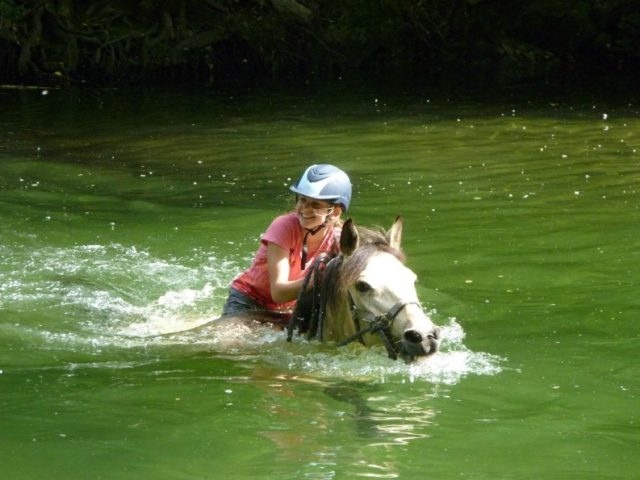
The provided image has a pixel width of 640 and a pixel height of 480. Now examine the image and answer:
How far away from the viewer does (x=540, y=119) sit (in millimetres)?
17734

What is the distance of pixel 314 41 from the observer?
26.7 metres

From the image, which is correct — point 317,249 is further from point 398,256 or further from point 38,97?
point 38,97

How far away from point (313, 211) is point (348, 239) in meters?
0.53

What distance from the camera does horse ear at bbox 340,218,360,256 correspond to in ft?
19.4

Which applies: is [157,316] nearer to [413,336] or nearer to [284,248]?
[284,248]

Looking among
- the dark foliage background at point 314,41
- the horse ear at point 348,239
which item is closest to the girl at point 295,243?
the horse ear at point 348,239

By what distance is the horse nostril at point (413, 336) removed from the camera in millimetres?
5457

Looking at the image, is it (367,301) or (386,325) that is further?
(367,301)

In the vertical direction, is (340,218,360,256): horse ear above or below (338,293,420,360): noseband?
above

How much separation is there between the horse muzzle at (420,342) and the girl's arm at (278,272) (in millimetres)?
1181

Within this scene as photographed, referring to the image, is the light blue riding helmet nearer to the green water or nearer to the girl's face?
the girl's face

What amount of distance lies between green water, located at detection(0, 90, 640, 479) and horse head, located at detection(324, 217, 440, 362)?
0.27 m

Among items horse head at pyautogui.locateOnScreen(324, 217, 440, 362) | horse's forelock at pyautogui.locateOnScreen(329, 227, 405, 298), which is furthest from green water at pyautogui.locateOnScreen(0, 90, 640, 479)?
horse's forelock at pyautogui.locateOnScreen(329, 227, 405, 298)

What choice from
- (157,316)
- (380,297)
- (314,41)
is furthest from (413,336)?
(314,41)
